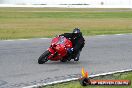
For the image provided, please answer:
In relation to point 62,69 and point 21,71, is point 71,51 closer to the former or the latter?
point 62,69

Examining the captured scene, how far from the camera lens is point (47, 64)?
39.8 ft

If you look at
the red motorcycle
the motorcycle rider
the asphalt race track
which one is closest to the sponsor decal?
the asphalt race track

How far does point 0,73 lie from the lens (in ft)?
34.2

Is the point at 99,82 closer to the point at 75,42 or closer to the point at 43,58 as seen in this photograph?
the point at 43,58

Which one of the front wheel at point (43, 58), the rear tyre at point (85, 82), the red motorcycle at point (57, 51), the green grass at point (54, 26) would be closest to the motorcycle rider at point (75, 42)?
the red motorcycle at point (57, 51)

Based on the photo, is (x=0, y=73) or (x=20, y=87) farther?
(x=0, y=73)

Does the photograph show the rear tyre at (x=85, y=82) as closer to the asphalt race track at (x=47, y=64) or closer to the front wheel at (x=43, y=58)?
the asphalt race track at (x=47, y=64)

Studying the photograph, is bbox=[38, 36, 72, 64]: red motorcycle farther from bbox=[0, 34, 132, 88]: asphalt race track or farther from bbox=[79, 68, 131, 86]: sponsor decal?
bbox=[79, 68, 131, 86]: sponsor decal

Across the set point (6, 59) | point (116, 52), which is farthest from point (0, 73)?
point (116, 52)

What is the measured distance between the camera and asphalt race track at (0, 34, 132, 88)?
989cm

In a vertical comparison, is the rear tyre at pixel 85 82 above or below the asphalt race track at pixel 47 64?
above

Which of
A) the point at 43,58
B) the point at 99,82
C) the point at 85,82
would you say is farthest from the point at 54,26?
the point at 99,82

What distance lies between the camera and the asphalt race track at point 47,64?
9.89 metres

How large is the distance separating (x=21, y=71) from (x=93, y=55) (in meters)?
4.42
